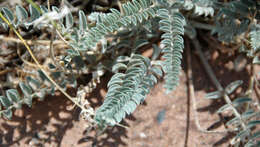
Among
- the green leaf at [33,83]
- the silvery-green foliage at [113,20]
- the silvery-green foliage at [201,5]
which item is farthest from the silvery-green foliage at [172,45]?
the green leaf at [33,83]

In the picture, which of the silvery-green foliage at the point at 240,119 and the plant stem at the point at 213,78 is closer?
the silvery-green foliage at the point at 240,119

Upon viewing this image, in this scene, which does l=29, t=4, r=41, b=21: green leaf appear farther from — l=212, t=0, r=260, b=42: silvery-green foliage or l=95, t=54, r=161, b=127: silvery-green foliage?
l=212, t=0, r=260, b=42: silvery-green foliage

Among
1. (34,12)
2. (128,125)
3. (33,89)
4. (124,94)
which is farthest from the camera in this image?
(128,125)

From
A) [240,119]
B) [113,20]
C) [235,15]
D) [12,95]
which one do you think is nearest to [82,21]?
[113,20]

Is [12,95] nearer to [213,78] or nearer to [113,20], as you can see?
[113,20]

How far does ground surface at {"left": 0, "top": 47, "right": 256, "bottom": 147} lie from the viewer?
167 centimetres

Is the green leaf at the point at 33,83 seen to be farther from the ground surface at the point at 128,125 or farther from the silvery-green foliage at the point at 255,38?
the silvery-green foliage at the point at 255,38

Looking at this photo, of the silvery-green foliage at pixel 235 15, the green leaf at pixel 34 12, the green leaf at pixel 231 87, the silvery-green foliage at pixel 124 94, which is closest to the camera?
the silvery-green foliage at pixel 124 94

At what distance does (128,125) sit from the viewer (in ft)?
5.65

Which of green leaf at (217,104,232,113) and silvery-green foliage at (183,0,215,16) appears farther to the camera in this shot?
green leaf at (217,104,232,113)

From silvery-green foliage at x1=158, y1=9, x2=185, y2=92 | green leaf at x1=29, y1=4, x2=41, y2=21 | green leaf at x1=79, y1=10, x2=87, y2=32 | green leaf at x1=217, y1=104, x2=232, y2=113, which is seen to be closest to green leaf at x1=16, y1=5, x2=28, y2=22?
green leaf at x1=29, y1=4, x2=41, y2=21

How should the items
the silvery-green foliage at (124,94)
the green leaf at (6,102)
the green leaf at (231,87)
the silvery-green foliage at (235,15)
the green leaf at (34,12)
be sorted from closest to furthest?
the silvery-green foliage at (124,94), the green leaf at (34,12), the green leaf at (6,102), the silvery-green foliage at (235,15), the green leaf at (231,87)

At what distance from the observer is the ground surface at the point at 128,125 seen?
65.6 inches

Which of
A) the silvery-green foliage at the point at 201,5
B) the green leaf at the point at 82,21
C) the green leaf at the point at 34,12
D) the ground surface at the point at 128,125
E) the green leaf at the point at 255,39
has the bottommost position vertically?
the ground surface at the point at 128,125
